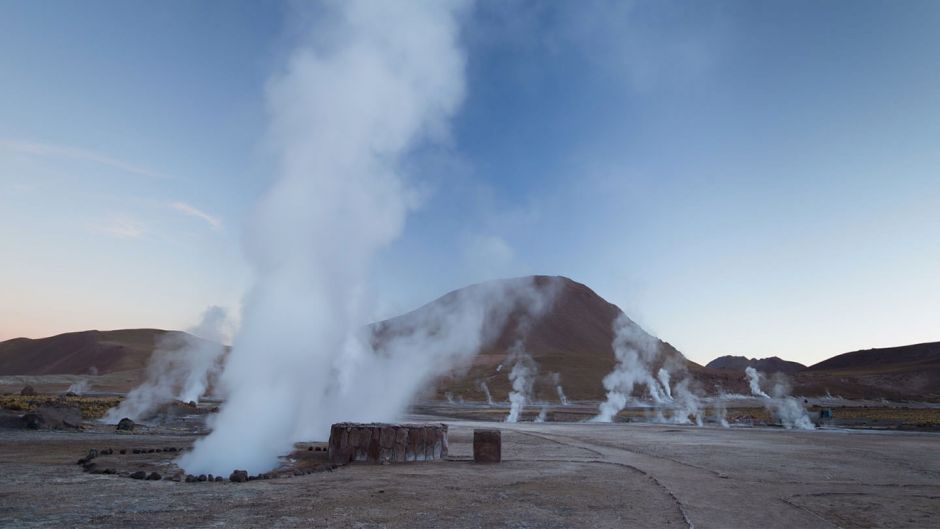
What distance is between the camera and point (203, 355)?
138 meters

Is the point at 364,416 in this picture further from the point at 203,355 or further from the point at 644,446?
the point at 203,355

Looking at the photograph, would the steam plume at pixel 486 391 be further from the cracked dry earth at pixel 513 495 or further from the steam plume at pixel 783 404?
the cracked dry earth at pixel 513 495

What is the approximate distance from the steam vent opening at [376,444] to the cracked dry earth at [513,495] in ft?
3.97

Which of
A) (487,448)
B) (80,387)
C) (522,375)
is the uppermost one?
(522,375)

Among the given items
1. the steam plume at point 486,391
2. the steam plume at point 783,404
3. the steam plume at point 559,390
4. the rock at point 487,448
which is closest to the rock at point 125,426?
the rock at point 487,448

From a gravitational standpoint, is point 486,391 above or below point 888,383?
below

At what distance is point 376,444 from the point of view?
21438 millimetres

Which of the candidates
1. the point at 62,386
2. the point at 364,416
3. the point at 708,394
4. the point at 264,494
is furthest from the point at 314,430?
the point at 708,394

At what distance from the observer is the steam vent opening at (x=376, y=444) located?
2133 cm

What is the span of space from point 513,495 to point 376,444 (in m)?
8.50

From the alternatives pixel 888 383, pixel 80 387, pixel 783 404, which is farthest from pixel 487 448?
pixel 888 383

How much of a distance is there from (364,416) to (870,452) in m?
31.0

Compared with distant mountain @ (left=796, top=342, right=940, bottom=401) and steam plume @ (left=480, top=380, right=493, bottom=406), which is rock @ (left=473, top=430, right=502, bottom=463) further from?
distant mountain @ (left=796, top=342, right=940, bottom=401)

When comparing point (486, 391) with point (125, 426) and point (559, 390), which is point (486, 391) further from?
point (125, 426)
